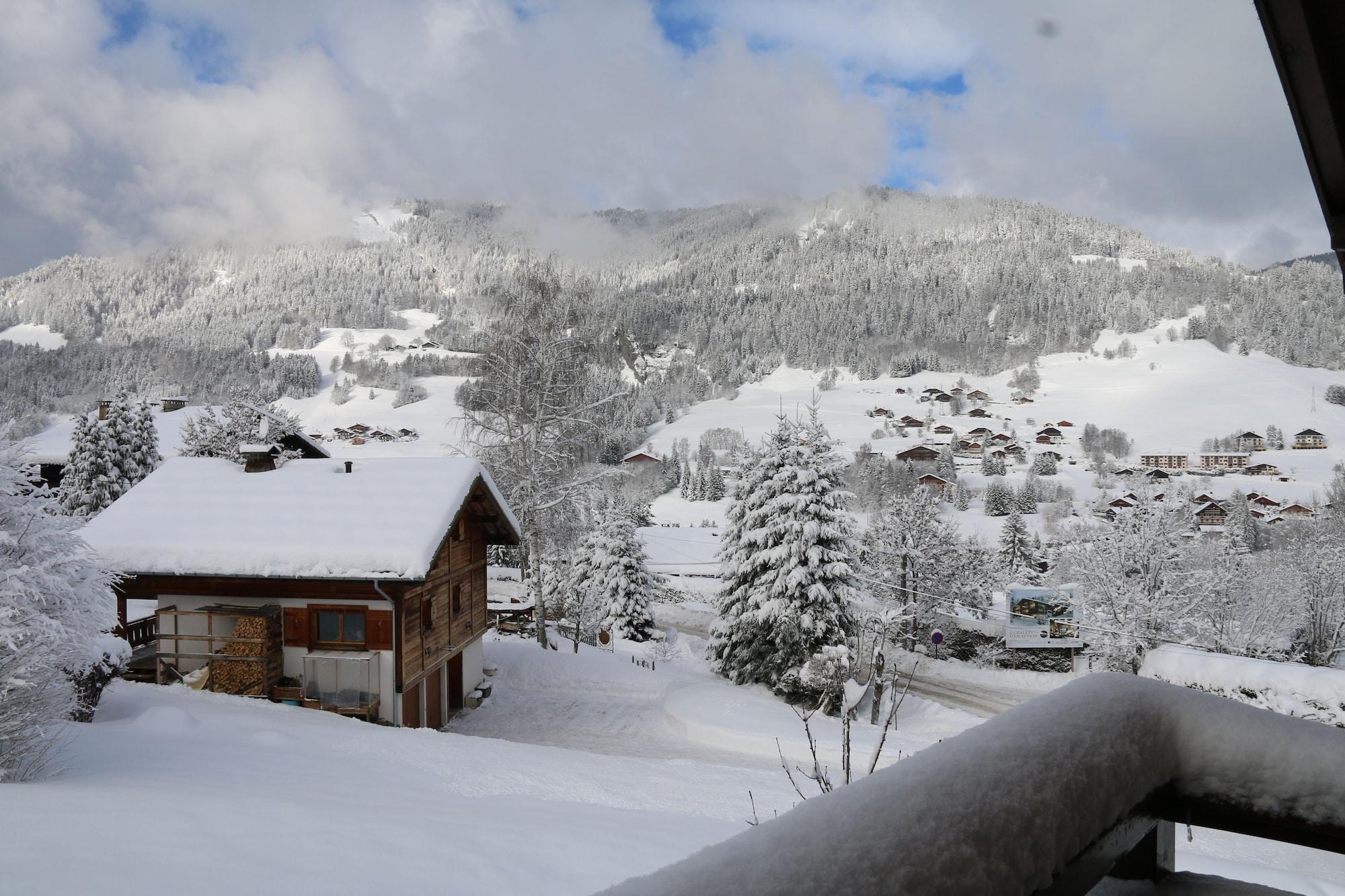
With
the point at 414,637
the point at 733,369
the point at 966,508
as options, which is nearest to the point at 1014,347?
the point at 733,369

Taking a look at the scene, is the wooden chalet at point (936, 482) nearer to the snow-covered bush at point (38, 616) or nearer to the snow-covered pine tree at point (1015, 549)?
the snow-covered pine tree at point (1015, 549)

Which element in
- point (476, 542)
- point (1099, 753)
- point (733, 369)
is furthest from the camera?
point (733, 369)

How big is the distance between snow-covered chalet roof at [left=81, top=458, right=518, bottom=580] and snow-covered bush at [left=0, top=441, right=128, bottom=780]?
178 inches

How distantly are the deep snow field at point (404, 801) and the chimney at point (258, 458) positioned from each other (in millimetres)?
4895

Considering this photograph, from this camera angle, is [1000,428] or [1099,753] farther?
[1000,428]

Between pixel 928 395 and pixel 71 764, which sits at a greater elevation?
pixel 928 395

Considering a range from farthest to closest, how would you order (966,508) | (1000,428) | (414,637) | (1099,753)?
1. (1000,428)
2. (966,508)
3. (414,637)
4. (1099,753)

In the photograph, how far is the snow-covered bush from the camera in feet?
21.1

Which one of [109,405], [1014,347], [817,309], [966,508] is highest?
[817,309]

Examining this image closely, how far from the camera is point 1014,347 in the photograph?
157m

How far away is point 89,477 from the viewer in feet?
103

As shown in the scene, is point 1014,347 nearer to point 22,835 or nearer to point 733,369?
point 733,369

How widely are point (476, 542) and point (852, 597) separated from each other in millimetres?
9331

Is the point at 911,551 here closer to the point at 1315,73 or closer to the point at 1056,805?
the point at 1315,73
